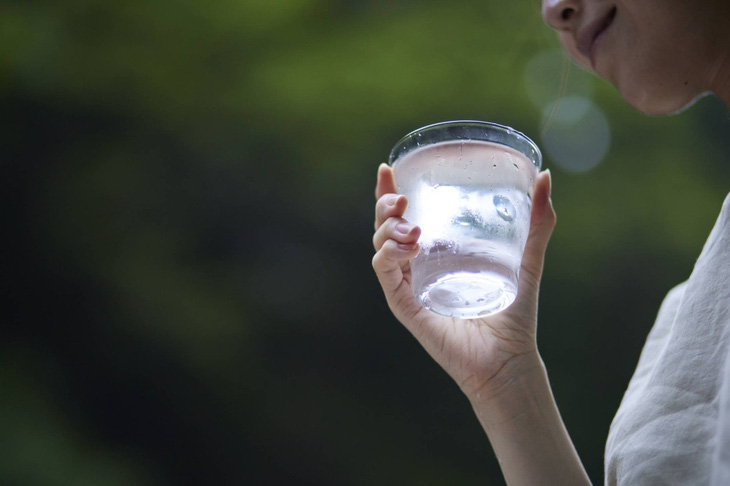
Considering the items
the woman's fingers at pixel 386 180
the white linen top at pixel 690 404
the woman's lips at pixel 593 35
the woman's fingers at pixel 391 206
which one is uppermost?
the woman's lips at pixel 593 35

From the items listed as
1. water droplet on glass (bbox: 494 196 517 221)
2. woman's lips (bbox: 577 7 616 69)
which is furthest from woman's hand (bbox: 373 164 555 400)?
woman's lips (bbox: 577 7 616 69)

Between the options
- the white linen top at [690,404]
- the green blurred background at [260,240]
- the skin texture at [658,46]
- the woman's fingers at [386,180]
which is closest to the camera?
the white linen top at [690,404]

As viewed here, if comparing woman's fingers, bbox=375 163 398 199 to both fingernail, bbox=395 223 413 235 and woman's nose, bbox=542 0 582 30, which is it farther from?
woman's nose, bbox=542 0 582 30

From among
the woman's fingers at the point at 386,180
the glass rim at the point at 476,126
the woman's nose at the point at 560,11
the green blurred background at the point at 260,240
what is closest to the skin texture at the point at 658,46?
the woman's nose at the point at 560,11

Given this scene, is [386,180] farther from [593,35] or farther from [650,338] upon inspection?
[650,338]

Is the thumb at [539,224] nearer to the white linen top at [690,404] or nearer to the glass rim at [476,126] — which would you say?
the glass rim at [476,126]

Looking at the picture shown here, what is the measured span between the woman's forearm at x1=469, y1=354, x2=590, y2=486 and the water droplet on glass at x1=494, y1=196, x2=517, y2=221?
252mm

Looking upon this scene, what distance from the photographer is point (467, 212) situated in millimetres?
1080

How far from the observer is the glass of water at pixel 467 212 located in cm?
107

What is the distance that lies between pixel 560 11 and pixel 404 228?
15.1 inches

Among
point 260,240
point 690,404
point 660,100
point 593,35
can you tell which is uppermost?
point 260,240

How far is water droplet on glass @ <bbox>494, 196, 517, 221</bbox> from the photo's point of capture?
1096mm

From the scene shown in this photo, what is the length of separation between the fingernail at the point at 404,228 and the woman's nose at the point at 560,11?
0.36m

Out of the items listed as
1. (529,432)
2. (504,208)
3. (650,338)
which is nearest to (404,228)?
(504,208)
